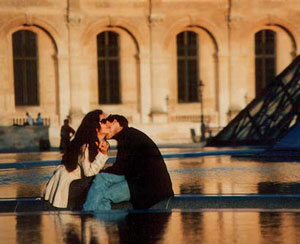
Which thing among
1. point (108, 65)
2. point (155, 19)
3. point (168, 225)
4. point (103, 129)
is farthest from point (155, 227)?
point (108, 65)

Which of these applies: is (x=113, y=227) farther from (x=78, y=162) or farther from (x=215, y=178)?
(x=215, y=178)

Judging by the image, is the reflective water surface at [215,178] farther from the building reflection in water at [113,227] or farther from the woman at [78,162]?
the building reflection in water at [113,227]

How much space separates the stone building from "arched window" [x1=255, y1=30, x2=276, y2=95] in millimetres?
51

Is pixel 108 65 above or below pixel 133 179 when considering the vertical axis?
above

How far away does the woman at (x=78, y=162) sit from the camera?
12.1 meters

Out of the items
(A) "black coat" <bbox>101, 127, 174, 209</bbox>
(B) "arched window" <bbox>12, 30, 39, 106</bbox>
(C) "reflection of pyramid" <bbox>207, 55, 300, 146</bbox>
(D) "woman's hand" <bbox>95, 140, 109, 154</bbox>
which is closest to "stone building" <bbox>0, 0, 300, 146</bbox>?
(B) "arched window" <bbox>12, 30, 39, 106</bbox>

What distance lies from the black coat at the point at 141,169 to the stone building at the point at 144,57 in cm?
3352

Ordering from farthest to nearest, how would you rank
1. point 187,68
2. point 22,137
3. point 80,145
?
point 187,68, point 22,137, point 80,145

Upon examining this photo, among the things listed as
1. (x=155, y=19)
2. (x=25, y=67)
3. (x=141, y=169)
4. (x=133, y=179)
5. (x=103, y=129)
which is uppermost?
(x=155, y=19)

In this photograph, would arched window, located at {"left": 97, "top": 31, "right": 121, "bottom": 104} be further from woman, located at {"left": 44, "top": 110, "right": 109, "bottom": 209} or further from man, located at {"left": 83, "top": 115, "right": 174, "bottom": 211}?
man, located at {"left": 83, "top": 115, "right": 174, "bottom": 211}

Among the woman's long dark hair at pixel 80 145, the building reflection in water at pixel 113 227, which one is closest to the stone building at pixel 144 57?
the woman's long dark hair at pixel 80 145

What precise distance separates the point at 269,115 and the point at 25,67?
21.1 metres

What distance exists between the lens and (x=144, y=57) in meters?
48.4

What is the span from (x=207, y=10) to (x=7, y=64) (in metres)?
10.2
